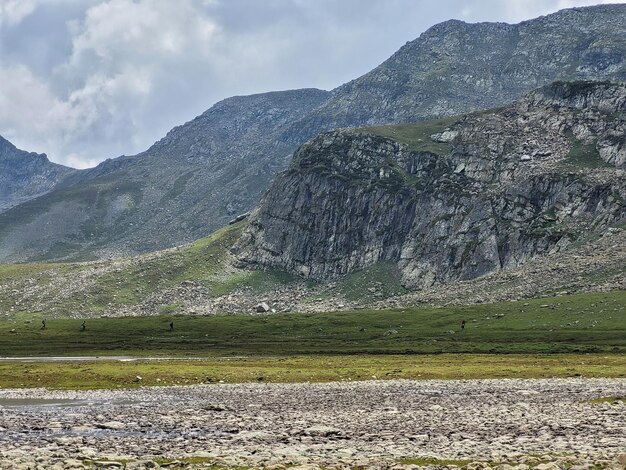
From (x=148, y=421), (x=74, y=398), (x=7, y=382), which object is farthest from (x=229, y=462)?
(x=7, y=382)

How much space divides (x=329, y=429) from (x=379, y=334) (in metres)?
134

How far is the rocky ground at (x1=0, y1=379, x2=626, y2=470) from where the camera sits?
26609mm

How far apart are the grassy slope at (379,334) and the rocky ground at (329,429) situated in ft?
256

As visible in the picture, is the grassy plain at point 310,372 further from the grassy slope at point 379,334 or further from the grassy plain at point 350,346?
the grassy slope at point 379,334

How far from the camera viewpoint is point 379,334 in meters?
168

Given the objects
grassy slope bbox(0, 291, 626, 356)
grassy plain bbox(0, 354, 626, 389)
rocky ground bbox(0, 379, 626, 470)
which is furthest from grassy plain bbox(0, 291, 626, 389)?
rocky ground bbox(0, 379, 626, 470)

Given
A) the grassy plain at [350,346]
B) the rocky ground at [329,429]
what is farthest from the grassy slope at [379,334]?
the rocky ground at [329,429]

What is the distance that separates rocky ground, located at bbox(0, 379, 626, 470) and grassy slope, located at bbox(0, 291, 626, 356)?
77912mm

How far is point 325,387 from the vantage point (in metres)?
69.9

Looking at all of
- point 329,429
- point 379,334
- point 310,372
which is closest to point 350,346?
point 379,334

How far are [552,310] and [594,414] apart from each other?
450 feet

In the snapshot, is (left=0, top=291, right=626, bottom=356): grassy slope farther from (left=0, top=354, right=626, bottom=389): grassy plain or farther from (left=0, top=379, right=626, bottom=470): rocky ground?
(left=0, top=379, right=626, bottom=470): rocky ground

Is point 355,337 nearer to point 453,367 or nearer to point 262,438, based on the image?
point 453,367

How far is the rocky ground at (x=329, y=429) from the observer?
87.3 ft
